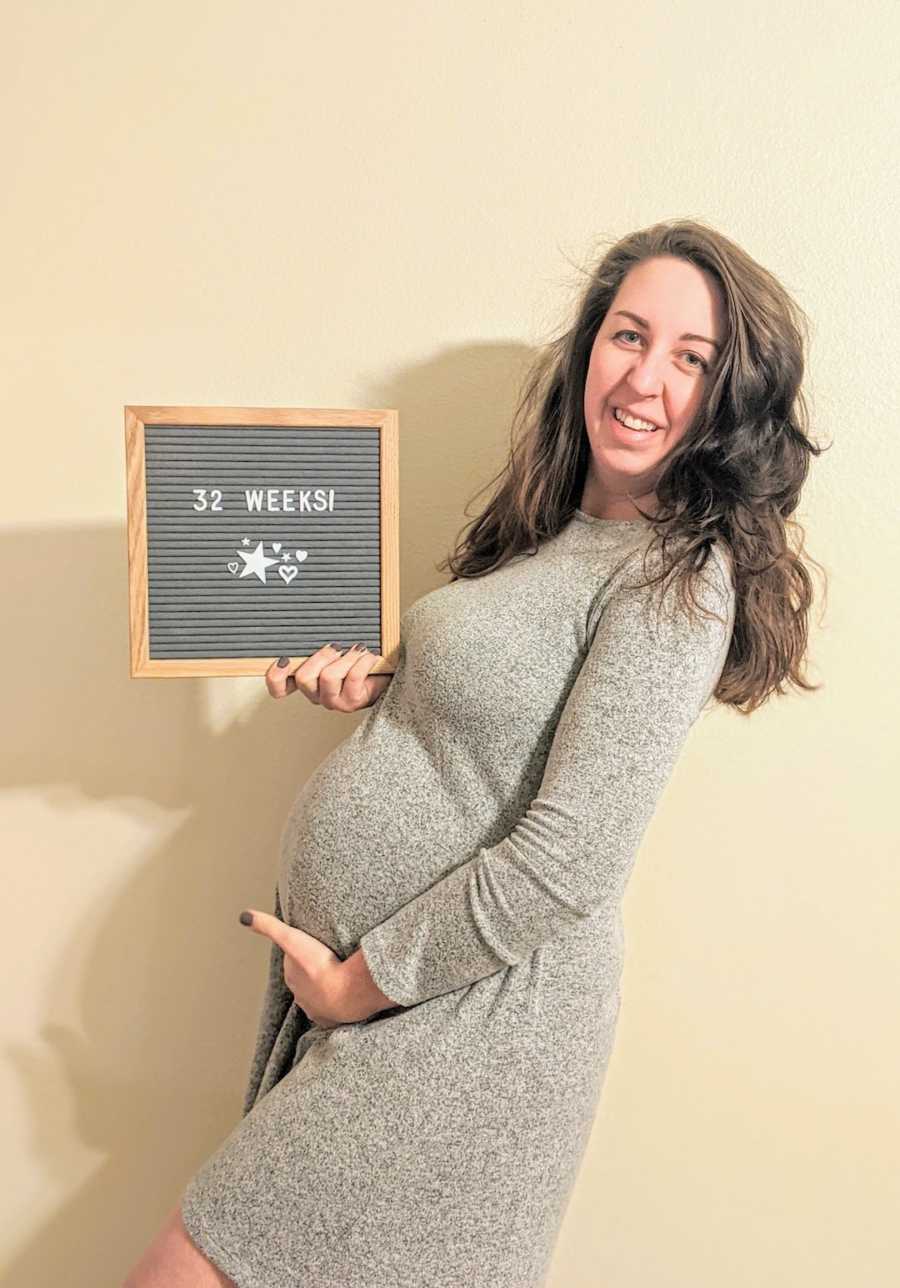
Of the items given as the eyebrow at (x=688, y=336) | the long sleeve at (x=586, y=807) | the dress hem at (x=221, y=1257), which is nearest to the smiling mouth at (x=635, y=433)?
the eyebrow at (x=688, y=336)

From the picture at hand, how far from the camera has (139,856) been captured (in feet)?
5.58

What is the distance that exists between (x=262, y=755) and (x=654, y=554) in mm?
724

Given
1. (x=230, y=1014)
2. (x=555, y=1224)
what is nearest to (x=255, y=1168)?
(x=555, y=1224)

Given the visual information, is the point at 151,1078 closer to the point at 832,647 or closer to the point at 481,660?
the point at 481,660

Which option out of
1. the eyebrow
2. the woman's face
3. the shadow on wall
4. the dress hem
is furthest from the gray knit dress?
the shadow on wall

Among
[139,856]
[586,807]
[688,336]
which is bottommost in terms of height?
[139,856]

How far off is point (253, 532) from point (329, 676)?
190mm

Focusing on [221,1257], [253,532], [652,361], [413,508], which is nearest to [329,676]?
[253,532]

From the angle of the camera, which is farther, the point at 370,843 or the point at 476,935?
the point at 370,843

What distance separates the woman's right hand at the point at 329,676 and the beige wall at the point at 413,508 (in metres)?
0.33

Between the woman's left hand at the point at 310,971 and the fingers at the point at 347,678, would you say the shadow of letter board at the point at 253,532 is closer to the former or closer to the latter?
the fingers at the point at 347,678

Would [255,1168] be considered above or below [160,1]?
below

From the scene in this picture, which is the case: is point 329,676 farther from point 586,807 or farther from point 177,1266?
point 177,1266

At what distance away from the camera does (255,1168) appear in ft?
3.94
